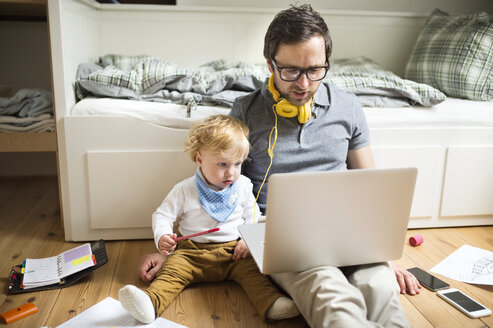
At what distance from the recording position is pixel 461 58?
1767 millimetres

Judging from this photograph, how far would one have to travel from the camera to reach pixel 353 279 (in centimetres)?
109

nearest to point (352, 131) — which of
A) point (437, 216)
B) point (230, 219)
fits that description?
point (230, 219)

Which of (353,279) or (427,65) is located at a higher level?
(427,65)

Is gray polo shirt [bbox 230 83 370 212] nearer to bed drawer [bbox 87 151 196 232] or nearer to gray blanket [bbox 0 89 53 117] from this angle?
bed drawer [bbox 87 151 196 232]

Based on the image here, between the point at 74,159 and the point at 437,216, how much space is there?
4.57 ft

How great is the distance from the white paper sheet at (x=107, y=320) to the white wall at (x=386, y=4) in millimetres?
1587

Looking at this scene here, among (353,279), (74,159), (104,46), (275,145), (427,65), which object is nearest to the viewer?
(353,279)

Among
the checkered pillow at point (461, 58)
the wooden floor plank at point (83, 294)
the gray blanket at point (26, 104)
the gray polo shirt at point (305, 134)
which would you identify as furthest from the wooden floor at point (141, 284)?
the checkered pillow at point (461, 58)

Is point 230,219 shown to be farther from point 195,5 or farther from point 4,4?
point 195,5

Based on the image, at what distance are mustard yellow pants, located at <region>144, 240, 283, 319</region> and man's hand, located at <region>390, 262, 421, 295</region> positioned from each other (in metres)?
0.37

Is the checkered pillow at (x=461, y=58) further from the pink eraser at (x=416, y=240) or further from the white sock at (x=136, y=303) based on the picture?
the white sock at (x=136, y=303)

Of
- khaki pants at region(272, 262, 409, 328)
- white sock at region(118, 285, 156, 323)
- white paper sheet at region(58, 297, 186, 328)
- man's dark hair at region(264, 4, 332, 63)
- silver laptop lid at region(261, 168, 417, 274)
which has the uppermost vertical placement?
man's dark hair at region(264, 4, 332, 63)

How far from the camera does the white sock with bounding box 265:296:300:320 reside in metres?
1.12

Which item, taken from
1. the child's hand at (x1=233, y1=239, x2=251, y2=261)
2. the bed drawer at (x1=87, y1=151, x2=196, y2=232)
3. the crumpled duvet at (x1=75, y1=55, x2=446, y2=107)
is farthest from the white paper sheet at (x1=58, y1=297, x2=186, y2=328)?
the crumpled duvet at (x1=75, y1=55, x2=446, y2=107)
